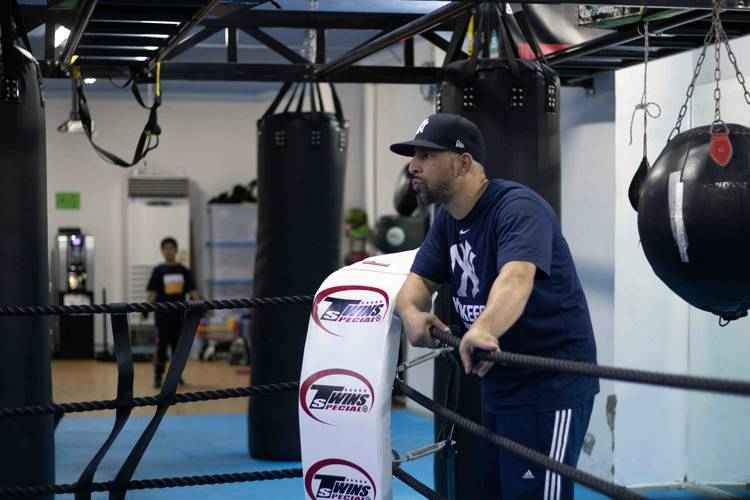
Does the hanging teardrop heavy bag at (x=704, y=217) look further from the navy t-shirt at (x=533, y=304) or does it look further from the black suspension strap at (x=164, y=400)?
the black suspension strap at (x=164, y=400)

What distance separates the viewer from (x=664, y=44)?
18.3 feet

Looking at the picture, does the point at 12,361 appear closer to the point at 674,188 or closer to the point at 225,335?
the point at 674,188

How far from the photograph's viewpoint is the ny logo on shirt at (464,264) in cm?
316

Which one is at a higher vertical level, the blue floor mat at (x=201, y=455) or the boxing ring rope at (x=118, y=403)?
the boxing ring rope at (x=118, y=403)

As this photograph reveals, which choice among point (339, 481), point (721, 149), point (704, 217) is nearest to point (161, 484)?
point (339, 481)

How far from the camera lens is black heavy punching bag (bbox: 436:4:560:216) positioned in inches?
197

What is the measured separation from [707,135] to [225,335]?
11591 mm

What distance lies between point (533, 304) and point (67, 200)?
13.3 metres

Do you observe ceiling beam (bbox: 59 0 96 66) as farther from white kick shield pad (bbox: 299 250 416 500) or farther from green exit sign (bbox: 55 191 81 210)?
green exit sign (bbox: 55 191 81 210)

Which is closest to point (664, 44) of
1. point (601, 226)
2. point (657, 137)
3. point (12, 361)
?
point (657, 137)

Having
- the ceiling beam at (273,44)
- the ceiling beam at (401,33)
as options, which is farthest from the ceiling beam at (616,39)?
the ceiling beam at (273,44)

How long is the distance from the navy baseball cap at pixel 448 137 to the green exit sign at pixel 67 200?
12929 millimetres

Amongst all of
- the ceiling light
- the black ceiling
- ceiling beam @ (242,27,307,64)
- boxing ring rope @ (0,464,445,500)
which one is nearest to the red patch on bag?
the black ceiling

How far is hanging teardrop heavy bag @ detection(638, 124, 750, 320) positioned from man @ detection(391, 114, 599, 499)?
35.2 inches
